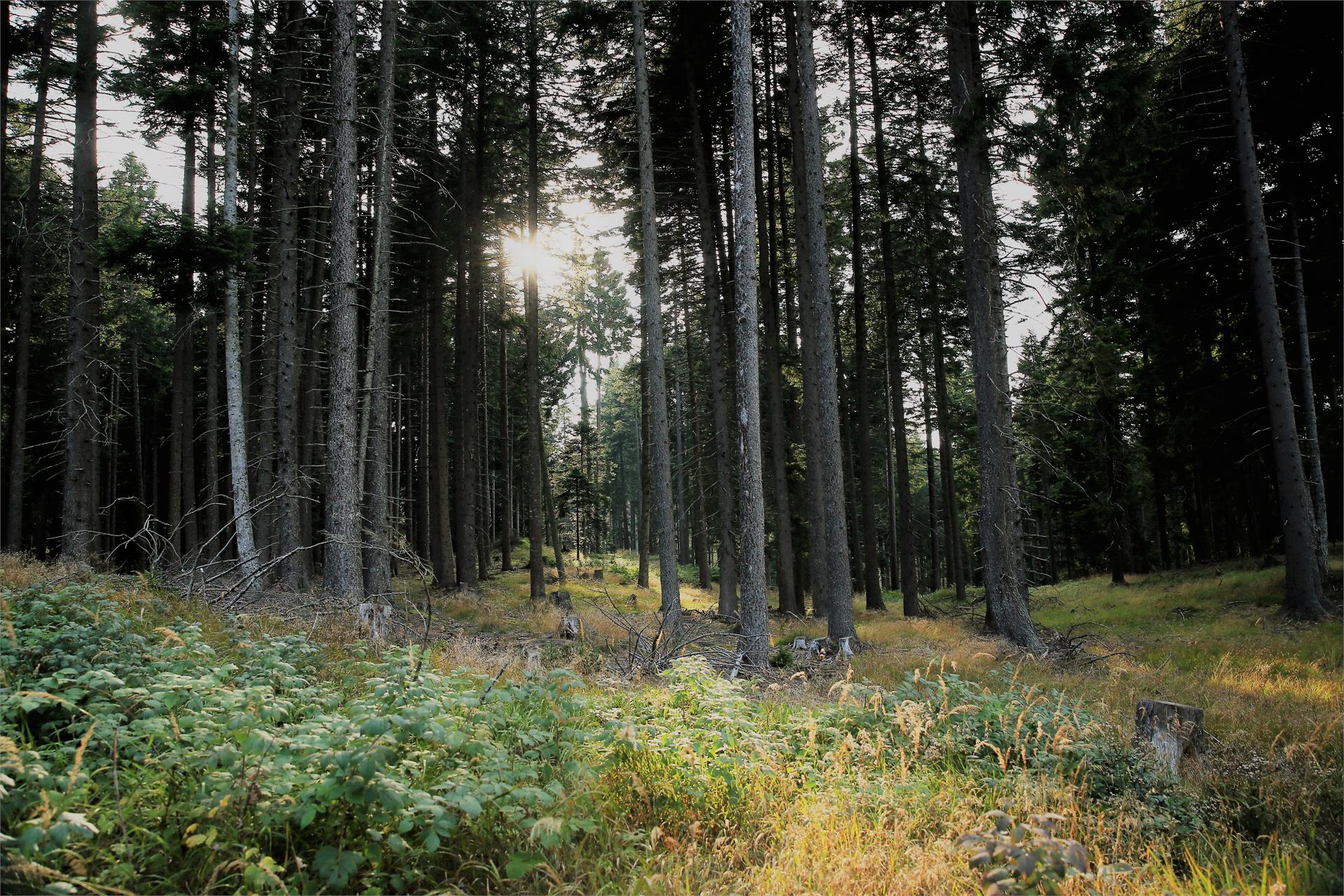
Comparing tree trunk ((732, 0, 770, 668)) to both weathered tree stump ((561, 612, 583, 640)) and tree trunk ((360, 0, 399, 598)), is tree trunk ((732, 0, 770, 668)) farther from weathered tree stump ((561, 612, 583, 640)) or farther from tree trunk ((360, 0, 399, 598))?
tree trunk ((360, 0, 399, 598))

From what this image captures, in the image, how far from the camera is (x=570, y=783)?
3.61 meters

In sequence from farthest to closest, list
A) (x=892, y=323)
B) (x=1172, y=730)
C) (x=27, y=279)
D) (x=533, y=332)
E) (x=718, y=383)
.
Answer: (x=892, y=323)
(x=533, y=332)
(x=718, y=383)
(x=27, y=279)
(x=1172, y=730)

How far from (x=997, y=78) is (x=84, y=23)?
18210 mm

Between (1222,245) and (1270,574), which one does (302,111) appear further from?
(1270,574)

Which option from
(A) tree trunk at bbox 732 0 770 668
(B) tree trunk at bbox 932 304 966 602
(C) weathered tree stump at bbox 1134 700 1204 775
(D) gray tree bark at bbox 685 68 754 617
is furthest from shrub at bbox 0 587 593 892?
(B) tree trunk at bbox 932 304 966 602

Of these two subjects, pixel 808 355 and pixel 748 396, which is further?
pixel 808 355

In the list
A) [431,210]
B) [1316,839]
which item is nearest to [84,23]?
[431,210]

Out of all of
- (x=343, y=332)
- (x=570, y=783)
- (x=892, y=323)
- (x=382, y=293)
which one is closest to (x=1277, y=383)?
(x=892, y=323)

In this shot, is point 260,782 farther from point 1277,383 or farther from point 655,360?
point 1277,383

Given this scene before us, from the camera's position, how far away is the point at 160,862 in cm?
274

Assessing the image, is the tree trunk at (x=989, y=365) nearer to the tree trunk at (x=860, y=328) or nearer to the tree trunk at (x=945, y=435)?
the tree trunk at (x=860, y=328)

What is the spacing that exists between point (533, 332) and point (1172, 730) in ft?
52.1

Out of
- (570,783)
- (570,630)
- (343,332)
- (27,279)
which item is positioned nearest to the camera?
(570,783)

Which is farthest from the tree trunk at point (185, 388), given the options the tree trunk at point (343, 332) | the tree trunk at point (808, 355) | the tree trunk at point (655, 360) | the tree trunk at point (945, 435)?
the tree trunk at point (945, 435)
